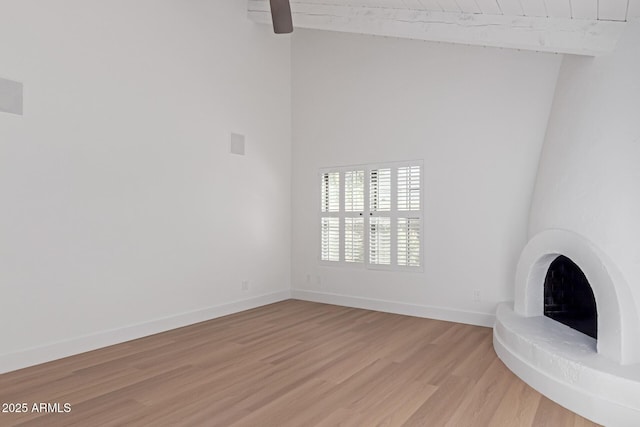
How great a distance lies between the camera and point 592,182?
2824 mm

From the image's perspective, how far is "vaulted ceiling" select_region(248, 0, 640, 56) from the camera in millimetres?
2846

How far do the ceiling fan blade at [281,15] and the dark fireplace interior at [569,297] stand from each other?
293 centimetres

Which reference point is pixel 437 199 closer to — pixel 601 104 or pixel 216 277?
pixel 601 104

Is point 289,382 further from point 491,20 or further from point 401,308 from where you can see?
point 491,20

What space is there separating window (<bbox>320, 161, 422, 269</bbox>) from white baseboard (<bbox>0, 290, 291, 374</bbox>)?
1.32 metres

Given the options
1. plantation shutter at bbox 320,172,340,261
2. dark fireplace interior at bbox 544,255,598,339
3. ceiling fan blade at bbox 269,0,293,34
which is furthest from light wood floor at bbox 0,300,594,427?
ceiling fan blade at bbox 269,0,293,34

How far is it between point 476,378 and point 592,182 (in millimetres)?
1595

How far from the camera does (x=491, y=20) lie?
3318 millimetres

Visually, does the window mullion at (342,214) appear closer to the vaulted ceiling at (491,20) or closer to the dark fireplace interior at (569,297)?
the vaulted ceiling at (491,20)

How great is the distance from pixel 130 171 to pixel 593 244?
12.5 ft

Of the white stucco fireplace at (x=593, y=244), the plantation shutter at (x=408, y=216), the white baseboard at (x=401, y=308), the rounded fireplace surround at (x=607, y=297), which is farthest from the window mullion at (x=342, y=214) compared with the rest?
the rounded fireplace surround at (x=607, y=297)

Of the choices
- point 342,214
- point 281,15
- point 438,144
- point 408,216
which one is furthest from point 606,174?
point 342,214

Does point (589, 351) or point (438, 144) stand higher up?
point (438, 144)

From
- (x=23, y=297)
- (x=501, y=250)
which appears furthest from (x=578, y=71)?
(x=23, y=297)
